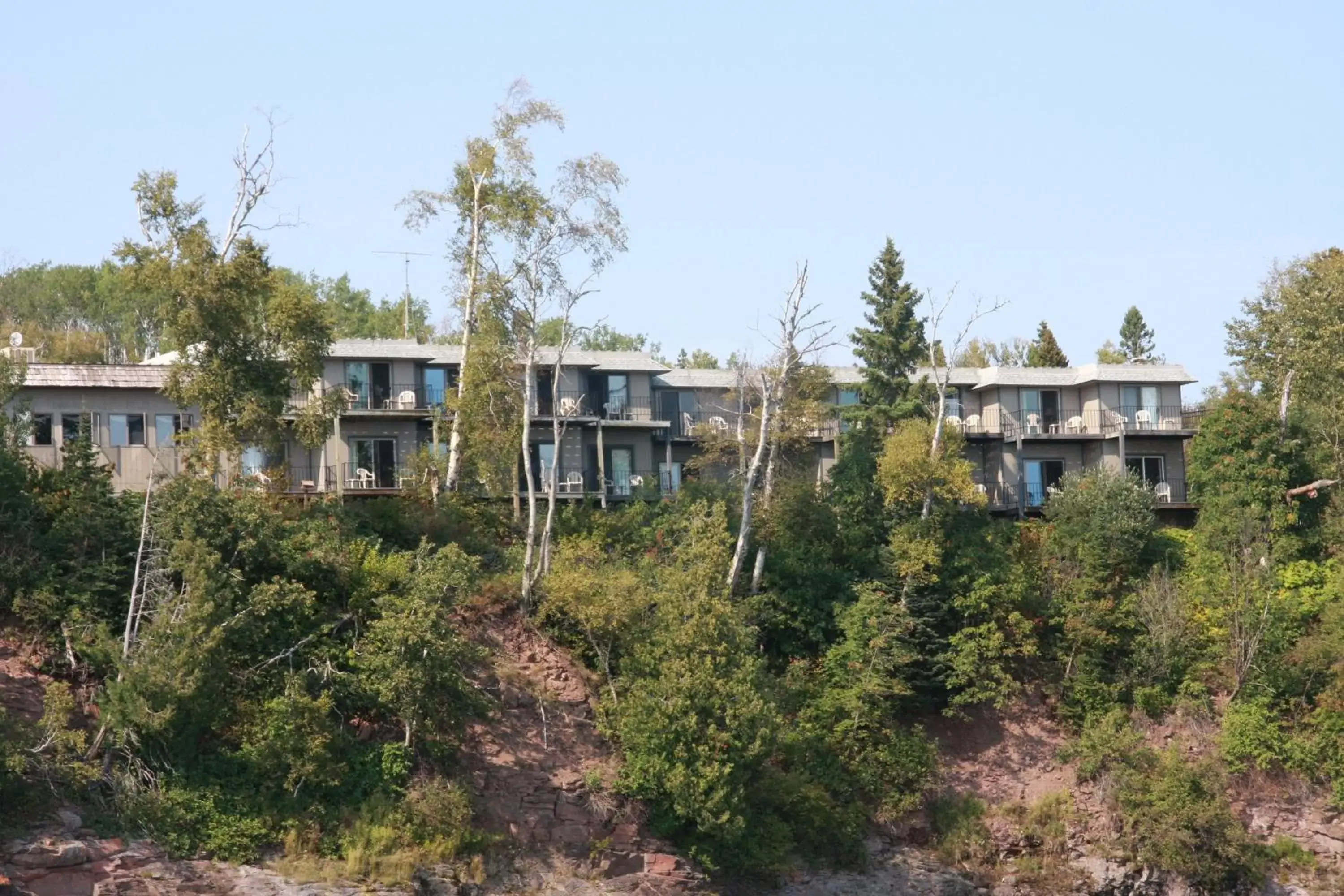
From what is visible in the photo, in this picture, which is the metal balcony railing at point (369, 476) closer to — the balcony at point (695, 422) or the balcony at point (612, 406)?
the balcony at point (612, 406)

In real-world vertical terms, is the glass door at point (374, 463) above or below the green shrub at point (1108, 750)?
above

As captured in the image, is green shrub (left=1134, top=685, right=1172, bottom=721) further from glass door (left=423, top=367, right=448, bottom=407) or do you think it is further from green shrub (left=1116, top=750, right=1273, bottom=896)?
glass door (left=423, top=367, right=448, bottom=407)

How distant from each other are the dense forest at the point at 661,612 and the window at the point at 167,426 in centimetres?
613

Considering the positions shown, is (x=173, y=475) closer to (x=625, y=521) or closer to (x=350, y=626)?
(x=350, y=626)

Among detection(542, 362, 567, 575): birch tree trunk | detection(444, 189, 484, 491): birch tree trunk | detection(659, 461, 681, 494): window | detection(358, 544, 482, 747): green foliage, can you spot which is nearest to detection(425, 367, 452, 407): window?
detection(659, 461, 681, 494): window

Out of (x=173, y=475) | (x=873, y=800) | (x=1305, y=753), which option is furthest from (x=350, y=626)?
(x=1305, y=753)

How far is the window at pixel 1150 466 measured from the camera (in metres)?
67.0

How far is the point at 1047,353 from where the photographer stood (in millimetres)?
81375

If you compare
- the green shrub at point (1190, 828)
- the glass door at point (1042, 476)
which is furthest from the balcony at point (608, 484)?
the green shrub at point (1190, 828)

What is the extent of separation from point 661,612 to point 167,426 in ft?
62.3

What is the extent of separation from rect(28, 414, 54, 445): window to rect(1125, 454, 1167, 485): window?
3740 centimetres

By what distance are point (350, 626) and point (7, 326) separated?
45059 mm

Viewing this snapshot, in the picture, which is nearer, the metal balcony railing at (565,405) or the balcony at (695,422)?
the metal balcony railing at (565,405)

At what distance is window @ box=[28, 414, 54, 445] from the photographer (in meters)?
54.9
